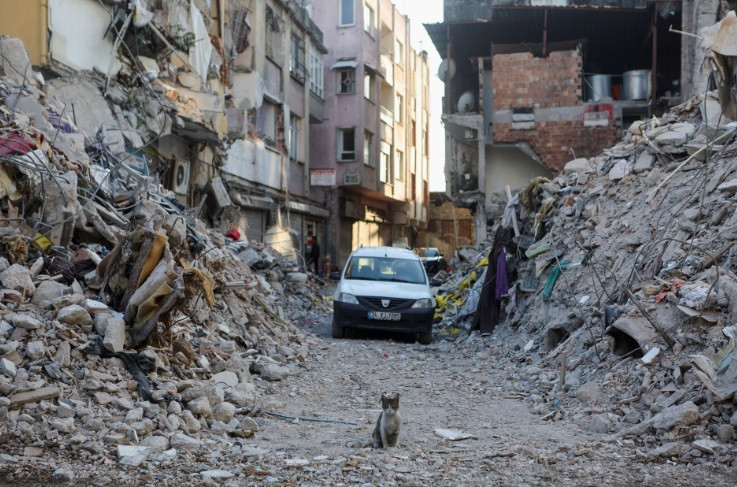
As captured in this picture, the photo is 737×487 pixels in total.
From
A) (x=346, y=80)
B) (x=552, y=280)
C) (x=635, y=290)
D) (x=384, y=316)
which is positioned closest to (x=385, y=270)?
(x=384, y=316)

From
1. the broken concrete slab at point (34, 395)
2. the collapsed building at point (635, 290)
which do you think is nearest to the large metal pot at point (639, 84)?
the collapsed building at point (635, 290)

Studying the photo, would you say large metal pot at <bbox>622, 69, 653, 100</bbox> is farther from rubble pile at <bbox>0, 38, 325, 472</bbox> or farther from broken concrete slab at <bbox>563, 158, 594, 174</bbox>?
rubble pile at <bbox>0, 38, 325, 472</bbox>

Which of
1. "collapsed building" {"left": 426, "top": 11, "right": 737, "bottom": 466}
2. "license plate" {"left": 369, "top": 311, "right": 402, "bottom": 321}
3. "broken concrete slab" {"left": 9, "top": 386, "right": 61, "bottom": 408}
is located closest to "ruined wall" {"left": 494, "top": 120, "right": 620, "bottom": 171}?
"collapsed building" {"left": 426, "top": 11, "right": 737, "bottom": 466}

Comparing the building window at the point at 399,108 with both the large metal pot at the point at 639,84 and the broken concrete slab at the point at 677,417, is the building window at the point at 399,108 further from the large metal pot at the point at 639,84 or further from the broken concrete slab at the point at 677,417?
the broken concrete slab at the point at 677,417

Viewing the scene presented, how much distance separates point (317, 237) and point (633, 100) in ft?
46.2

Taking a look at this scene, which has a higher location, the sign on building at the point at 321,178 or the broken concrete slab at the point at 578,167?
the sign on building at the point at 321,178

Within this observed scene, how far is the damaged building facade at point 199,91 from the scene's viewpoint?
13.6 m

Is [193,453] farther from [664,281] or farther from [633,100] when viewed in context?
[633,100]

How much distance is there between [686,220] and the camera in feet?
32.1

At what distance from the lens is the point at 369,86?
36.4 metres

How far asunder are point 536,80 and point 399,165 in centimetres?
1763

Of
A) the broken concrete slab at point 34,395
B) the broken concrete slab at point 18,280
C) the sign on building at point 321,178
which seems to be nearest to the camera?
the broken concrete slab at point 34,395

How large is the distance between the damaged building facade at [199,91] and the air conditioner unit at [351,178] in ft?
11.2

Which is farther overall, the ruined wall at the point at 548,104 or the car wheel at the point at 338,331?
the ruined wall at the point at 548,104
